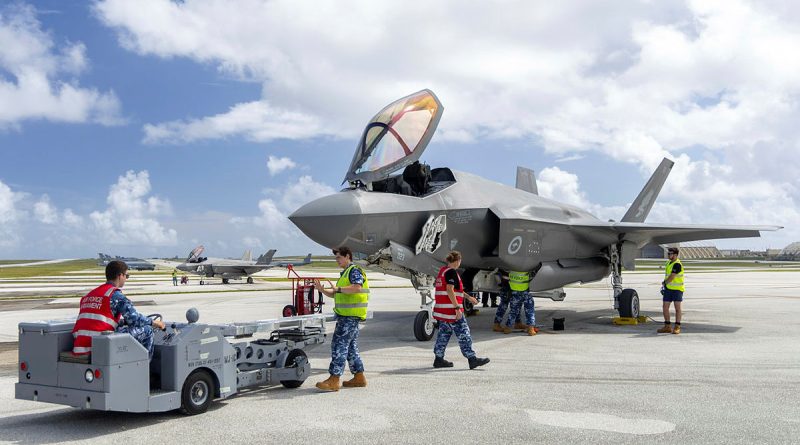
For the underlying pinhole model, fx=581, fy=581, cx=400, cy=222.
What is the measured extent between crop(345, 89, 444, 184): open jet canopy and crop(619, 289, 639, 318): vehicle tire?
6814 mm

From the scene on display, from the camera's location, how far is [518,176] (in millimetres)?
16984

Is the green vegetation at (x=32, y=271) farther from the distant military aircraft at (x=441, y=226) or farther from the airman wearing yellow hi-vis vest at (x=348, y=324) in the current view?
the airman wearing yellow hi-vis vest at (x=348, y=324)

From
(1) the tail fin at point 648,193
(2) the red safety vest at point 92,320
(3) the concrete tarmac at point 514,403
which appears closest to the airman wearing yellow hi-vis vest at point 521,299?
(3) the concrete tarmac at point 514,403

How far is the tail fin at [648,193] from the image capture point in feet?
59.2

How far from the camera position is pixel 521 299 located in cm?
1223

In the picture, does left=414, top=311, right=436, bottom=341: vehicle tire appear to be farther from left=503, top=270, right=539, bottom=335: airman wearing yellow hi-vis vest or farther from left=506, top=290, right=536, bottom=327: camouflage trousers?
left=506, top=290, right=536, bottom=327: camouflage trousers

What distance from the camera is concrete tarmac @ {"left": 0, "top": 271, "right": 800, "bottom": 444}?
195 inches

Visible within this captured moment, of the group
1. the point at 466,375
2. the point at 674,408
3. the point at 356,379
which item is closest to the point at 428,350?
the point at 466,375

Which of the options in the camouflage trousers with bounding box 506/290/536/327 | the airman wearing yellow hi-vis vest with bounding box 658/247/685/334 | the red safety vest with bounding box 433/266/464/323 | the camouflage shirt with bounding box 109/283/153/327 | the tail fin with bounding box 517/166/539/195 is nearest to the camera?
the camouflage shirt with bounding box 109/283/153/327

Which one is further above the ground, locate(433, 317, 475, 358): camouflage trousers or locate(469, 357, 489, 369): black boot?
locate(433, 317, 475, 358): camouflage trousers

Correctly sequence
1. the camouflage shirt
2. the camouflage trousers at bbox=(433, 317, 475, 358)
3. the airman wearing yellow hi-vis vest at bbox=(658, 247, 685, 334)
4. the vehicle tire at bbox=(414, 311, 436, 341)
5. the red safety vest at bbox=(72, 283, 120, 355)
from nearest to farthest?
the red safety vest at bbox=(72, 283, 120, 355)
the camouflage shirt
the camouflage trousers at bbox=(433, 317, 475, 358)
the vehicle tire at bbox=(414, 311, 436, 341)
the airman wearing yellow hi-vis vest at bbox=(658, 247, 685, 334)

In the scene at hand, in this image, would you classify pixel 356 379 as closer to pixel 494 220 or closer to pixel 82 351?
pixel 82 351

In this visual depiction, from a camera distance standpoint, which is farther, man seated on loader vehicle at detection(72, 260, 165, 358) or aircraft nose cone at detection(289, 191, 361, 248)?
aircraft nose cone at detection(289, 191, 361, 248)

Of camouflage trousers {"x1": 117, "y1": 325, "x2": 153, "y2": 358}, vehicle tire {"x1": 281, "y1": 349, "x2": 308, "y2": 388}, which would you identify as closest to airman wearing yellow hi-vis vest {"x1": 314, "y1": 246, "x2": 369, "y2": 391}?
vehicle tire {"x1": 281, "y1": 349, "x2": 308, "y2": 388}
